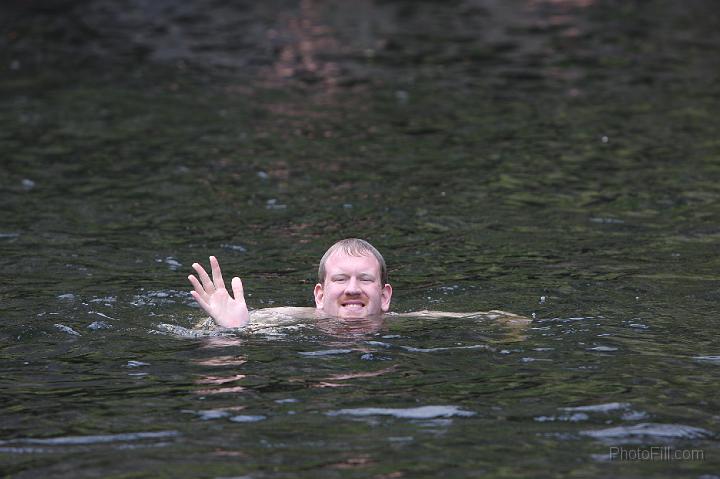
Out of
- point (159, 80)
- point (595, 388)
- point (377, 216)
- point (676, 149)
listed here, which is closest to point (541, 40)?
point (159, 80)

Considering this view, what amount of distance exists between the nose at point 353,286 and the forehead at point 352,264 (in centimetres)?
7

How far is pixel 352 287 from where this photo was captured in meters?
8.82

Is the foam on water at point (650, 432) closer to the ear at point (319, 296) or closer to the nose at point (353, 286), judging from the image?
the nose at point (353, 286)

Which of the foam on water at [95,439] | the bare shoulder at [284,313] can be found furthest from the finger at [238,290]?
the foam on water at [95,439]

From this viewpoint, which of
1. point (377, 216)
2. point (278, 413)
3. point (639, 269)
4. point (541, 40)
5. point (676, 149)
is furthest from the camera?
point (541, 40)

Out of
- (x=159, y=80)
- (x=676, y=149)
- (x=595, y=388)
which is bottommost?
(x=595, y=388)

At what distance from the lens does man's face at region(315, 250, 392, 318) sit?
29.0 feet

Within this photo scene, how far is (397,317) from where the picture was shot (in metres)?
9.20

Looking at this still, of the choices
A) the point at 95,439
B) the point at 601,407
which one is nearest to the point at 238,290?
the point at 95,439

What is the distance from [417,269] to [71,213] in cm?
433

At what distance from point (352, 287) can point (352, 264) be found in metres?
0.17

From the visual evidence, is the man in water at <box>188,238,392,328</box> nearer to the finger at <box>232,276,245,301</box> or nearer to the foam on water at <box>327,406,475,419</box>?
the finger at <box>232,276,245,301</box>

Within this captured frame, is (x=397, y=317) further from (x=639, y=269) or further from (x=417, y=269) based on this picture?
(x=639, y=269)

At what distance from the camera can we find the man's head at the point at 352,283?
885cm
